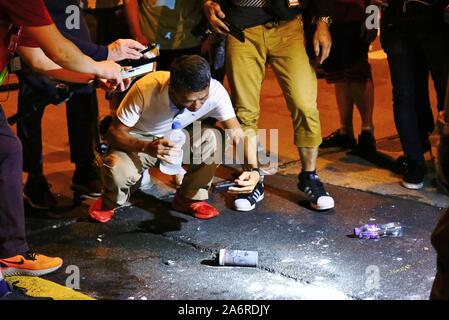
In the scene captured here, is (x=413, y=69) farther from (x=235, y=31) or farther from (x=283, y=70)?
(x=235, y=31)

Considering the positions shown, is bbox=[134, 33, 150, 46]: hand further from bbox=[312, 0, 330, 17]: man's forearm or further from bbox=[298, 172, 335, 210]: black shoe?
bbox=[298, 172, 335, 210]: black shoe

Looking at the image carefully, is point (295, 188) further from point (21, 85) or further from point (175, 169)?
point (21, 85)

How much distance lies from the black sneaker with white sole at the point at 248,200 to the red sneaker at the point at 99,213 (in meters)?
0.83

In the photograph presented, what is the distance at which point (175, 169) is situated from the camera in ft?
16.3

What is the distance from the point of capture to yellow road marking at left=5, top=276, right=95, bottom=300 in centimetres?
401

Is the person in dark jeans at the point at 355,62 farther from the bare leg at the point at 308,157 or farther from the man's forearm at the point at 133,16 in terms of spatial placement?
the man's forearm at the point at 133,16

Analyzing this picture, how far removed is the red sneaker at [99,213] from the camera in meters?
5.05

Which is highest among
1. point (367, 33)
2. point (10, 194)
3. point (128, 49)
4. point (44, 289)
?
point (128, 49)

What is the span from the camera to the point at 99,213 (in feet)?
16.6

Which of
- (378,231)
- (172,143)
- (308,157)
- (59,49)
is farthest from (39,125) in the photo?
(378,231)

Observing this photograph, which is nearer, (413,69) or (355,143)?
(413,69)

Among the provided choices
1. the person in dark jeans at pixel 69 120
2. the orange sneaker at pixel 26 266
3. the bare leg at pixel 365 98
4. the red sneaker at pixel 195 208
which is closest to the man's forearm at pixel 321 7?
the bare leg at pixel 365 98

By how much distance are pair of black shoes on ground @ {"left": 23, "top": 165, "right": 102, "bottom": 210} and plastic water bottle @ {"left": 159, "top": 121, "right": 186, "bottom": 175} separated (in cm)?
75

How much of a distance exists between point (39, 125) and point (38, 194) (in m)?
0.47
